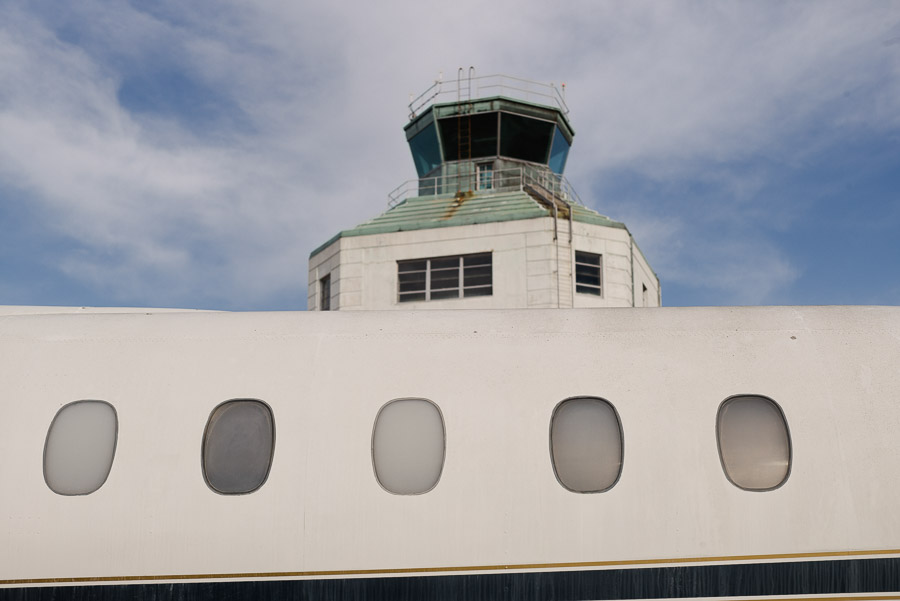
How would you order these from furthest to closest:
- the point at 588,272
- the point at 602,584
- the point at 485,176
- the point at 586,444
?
the point at 485,176, the point at 588,272, the point at 586,444, the point at 602,584

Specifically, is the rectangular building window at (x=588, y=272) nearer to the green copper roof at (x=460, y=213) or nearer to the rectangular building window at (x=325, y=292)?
the green copper roof at (x=460, y=213)

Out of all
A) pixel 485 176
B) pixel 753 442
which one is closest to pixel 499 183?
pixel 485 176

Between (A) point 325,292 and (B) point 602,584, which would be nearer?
(B) point 602,584

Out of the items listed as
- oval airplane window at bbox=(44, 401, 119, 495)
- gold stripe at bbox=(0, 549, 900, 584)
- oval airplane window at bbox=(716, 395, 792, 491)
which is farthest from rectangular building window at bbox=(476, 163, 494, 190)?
A: gold stripe at bbox=(0, 549, 900, 584)

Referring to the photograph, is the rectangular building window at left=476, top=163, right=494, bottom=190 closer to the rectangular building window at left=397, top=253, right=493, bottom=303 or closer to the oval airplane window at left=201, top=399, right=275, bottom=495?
the rectangular building window at left=397, top=253, right=493, bottom=303

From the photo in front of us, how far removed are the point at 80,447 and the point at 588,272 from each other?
26.4m

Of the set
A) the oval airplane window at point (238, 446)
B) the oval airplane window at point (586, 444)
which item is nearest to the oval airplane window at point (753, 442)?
the oval airplane window at point (586, 444)

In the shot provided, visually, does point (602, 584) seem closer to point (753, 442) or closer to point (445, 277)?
point (753, 442)

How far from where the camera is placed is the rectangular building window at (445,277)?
106 ft

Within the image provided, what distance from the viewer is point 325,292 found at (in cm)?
3647

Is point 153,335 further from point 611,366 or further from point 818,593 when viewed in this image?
point 818,593

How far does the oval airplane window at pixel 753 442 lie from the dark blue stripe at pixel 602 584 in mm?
730

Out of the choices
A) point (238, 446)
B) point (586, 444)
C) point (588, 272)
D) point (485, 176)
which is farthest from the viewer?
point (485, 176)

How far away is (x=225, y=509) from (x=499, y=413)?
2.56 m
